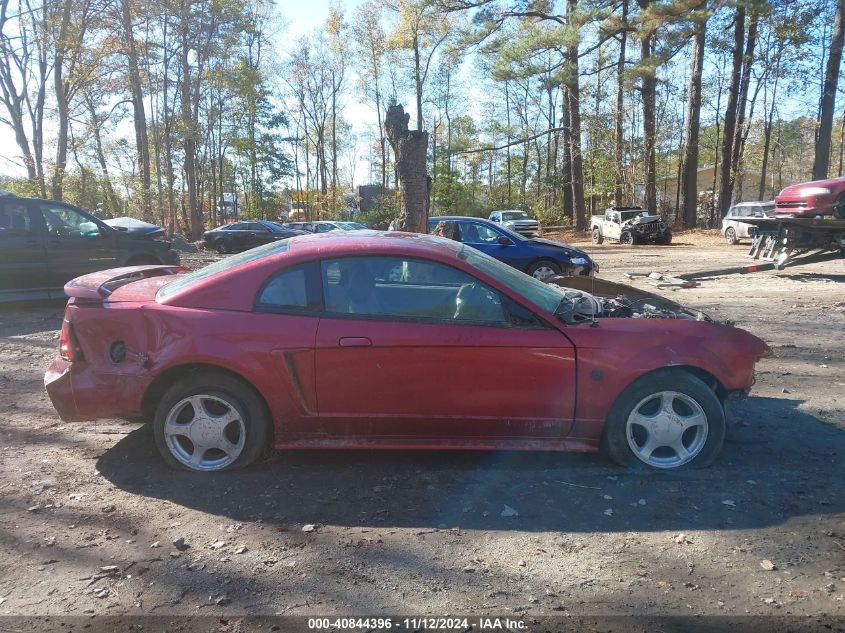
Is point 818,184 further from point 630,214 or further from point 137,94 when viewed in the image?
point 137,94

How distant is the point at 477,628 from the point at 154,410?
8.25 ft

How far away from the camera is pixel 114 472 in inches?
157

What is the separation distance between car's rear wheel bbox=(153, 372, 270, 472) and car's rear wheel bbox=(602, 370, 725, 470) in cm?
219

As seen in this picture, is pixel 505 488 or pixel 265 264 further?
pixel 265 264

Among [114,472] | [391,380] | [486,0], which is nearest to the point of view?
[391,380]

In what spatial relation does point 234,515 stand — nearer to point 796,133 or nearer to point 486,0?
point 486,0

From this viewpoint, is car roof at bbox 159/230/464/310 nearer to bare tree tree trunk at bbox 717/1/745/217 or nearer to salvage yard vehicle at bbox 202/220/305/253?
salvage yard vehicle at bbox 202/220/305/253

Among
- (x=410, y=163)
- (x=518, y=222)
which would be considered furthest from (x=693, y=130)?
(x=410, y=163)

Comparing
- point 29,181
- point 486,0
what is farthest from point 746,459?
point 29,181

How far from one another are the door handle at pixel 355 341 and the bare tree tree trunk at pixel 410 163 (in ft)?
21.3

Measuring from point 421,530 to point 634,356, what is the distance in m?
1.64

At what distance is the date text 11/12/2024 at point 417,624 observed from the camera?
2.51 meters

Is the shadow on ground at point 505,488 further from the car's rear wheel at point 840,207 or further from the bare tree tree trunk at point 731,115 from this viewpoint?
the bare tree tree trunk at point 731,115

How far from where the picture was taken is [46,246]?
9.43 meters
